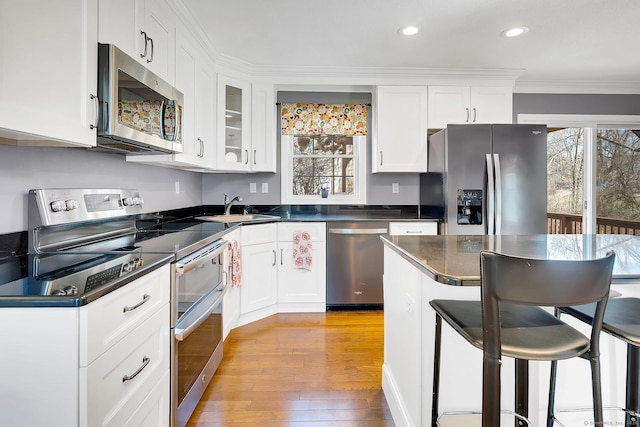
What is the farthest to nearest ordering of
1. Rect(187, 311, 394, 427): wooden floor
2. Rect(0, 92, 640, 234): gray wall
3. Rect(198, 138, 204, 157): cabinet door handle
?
Rect(198, 138, 204, 157): cabinet door handle, Rect(187, 311, 394, 427): wooden floor, Rect(0, 92, 640, 234): gray wall

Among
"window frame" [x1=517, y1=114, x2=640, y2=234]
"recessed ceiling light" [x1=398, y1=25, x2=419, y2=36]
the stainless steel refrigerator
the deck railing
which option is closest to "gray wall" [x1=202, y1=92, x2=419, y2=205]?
the stainless steel refrigerator

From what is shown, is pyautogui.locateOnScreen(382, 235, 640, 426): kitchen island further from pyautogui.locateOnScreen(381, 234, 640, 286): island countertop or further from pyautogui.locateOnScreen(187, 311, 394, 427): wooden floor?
pyautogui.locateOnScreen(187, 311, 394, 427): wooden floor

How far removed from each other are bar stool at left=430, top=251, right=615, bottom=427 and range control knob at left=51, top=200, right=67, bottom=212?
1.64 m

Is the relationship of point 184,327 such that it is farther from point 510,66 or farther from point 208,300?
point 510,66

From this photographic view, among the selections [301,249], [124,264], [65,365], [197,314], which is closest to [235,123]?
[301,249]

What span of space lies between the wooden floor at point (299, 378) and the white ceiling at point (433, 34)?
236 cm

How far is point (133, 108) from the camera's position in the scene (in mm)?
1571

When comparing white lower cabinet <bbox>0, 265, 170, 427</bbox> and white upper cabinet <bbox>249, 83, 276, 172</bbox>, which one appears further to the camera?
white upper cabinet <bbox>249, 83, 276, 172</bbox>

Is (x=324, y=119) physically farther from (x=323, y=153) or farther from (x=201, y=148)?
(x=201, y=148)

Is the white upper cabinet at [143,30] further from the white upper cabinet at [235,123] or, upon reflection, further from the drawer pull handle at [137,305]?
the drawer pull handle at [137,305]

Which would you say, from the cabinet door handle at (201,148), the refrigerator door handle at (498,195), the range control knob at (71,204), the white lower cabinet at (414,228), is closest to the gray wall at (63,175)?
the range control knob at (71,204)

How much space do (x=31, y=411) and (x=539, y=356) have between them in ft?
4.30

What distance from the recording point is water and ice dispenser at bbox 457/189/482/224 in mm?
2979

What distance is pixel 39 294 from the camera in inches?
33.8
